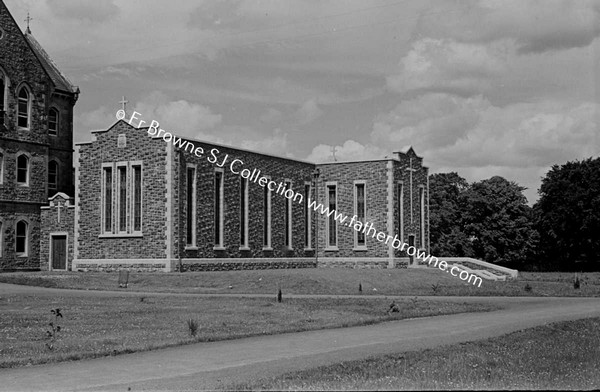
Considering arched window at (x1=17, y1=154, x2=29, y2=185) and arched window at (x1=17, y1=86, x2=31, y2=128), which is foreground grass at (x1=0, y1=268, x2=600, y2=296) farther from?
arched window at (x1=17, y1=86, x2=31, y2=128)

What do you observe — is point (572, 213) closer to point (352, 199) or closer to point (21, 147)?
point (352, 199)

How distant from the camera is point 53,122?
2196 inches

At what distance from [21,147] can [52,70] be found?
11412 millimetres

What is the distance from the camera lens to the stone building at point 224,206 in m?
45.3

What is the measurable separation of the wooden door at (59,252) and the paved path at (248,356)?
107ft

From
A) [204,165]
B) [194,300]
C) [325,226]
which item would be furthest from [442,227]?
[194,300]

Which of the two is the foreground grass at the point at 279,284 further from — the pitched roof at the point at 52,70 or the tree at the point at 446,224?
the tree at the point at 446,224

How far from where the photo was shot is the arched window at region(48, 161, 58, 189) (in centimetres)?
5350

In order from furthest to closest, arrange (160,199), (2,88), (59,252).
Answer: (59,252)
(2,88)
(160,199)

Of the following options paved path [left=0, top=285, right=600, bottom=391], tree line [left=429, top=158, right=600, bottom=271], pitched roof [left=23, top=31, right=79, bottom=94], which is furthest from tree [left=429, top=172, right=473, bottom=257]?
paved path [left=0, top=285, right=600, bottom=391]

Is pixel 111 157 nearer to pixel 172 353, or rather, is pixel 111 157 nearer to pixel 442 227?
pixel 172 353

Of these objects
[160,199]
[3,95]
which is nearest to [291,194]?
[160,199]

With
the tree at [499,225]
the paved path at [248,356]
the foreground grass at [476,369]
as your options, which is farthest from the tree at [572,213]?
the foreground grass at [476,369]

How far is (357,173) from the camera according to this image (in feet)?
193
